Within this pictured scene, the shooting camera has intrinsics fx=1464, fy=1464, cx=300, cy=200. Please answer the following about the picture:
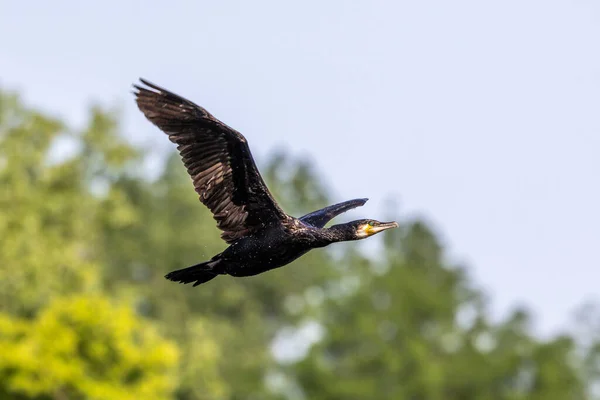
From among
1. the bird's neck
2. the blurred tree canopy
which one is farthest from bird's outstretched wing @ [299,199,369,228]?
the blurred tree canopy

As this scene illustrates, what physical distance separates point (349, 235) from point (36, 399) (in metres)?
17.4

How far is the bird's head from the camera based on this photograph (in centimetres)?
1152

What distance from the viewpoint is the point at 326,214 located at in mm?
12516

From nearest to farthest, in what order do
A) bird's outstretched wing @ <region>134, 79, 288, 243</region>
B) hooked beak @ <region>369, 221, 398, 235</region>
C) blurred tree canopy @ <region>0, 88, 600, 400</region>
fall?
1. bird's outstretched wing @ <region>134, 79, 288, 243</region>
2. hooked beak @ <region>369, 221, 398, 235</region>
3. blurred tree canopy @ <region>0, 88, 600, 400</region>

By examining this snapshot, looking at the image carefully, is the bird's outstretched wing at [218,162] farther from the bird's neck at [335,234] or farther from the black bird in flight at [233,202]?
the bird's neck at [335,234]

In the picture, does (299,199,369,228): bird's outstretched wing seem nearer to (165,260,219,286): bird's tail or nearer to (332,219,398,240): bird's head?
(332,219,398,240): bird's head

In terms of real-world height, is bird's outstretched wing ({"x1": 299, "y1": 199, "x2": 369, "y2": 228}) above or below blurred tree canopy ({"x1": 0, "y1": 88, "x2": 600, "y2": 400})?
below

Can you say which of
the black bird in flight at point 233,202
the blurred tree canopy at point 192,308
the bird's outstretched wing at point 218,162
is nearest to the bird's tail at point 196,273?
the black bird in flight at point 233,202

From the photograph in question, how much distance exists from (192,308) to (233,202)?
119 ft

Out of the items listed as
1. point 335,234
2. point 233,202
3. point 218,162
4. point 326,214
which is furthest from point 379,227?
point 218,162

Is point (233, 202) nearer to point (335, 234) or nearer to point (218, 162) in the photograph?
point (218, 162)

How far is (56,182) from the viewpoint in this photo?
4209 centimetres

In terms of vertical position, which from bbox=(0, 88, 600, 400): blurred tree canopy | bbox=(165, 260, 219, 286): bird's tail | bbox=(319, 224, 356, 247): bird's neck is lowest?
bbox=(165, 260, 219, 286): bird's tail

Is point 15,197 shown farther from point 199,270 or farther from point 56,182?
point 199,270
